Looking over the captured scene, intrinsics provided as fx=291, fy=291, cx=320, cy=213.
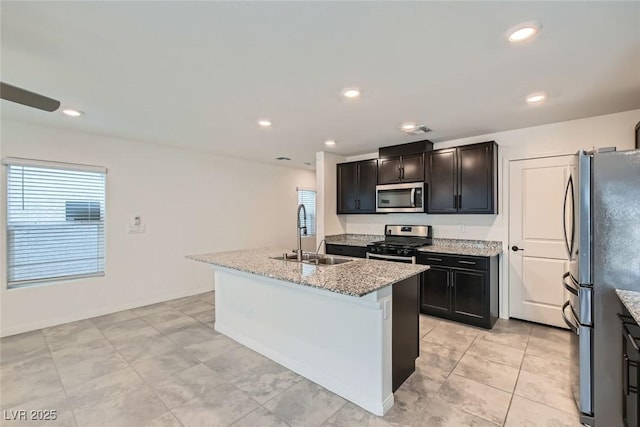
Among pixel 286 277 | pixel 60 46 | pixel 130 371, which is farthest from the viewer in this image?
pixel 130 371

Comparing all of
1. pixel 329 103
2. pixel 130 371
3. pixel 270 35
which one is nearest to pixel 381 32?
pixel 270 35

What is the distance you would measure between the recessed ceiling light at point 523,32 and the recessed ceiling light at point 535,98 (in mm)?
1038

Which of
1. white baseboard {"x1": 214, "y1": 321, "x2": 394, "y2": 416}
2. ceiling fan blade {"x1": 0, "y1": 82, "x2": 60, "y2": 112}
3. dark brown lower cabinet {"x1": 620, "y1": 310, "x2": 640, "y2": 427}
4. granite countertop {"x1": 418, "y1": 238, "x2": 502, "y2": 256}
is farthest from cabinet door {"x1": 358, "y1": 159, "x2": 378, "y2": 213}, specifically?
ceiling fan blade {"x1": 0, "y1": 82, "x2": 60, "y2": 112}

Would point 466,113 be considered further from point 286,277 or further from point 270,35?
point 286,277

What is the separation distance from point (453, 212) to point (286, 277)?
269cm

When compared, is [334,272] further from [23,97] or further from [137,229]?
[137,229]

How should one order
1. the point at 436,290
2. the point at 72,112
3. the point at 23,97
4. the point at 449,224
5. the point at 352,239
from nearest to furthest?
the point at 23,97, the point at 72,112, the point at 436,290, the point at 449,224, the point at 352,239

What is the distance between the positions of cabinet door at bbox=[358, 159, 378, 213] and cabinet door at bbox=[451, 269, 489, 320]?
1.65m

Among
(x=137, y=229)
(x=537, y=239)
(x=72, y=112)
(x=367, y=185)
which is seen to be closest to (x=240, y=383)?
(x=137, y=229)

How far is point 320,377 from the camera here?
2.33m

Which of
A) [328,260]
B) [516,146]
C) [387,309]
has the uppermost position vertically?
[516,146]

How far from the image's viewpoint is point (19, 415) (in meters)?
1.98

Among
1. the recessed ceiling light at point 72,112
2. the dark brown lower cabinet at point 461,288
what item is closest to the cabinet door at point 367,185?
the dark brown lower cabinet at point 461,288

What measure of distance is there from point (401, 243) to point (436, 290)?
87 centimetres
